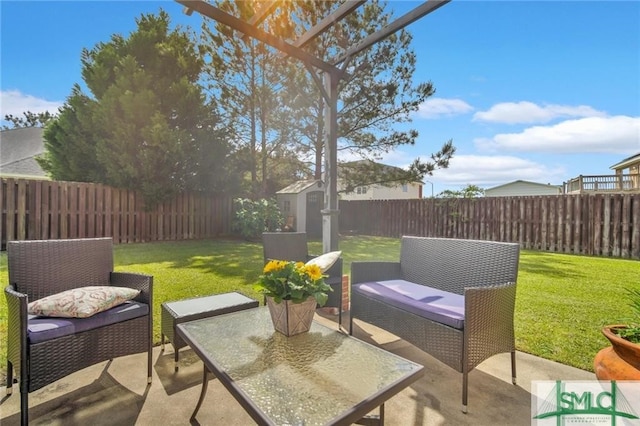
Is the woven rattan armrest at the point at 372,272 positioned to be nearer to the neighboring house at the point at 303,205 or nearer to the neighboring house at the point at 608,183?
the neighboring house at the point at 303,205

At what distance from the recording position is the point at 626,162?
1767 centimetres

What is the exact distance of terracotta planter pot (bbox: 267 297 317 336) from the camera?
5.71 ft

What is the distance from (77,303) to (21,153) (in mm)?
18179

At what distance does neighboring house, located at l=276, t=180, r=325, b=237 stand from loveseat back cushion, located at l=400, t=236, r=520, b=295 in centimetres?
821

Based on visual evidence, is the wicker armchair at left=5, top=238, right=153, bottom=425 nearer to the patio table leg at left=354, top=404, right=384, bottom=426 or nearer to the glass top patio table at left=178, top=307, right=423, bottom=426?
the glass top patio table at left=178, top=307, right=423, bottom=426

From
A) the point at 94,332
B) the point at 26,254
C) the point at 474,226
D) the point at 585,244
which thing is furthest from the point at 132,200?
the point at 585,244

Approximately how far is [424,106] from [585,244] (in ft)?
21.6

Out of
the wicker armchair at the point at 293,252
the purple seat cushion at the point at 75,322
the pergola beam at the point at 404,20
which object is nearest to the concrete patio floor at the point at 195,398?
the purple seat cushion at the point at 75,322

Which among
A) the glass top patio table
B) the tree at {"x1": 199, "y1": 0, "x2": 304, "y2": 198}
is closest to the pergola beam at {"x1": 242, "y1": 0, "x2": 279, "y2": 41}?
the glass top patio table

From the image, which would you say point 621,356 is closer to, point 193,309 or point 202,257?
point 193,309

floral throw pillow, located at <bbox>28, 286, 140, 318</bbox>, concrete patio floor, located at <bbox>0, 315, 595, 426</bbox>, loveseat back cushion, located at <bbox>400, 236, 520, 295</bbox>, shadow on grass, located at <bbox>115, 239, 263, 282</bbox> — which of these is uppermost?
loveseat back cushion, located at <bbox>400, 236, 520, 295</bbox>

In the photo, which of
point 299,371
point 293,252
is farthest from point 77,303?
point 293,252

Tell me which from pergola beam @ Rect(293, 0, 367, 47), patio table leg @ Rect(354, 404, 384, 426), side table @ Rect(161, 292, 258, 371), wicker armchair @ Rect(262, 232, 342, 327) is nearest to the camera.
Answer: patio table leg @ Rect(354, 404, 384, 426)

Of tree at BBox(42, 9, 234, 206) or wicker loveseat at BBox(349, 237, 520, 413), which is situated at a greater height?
tree at BBox(42, 9, 234, 206)
